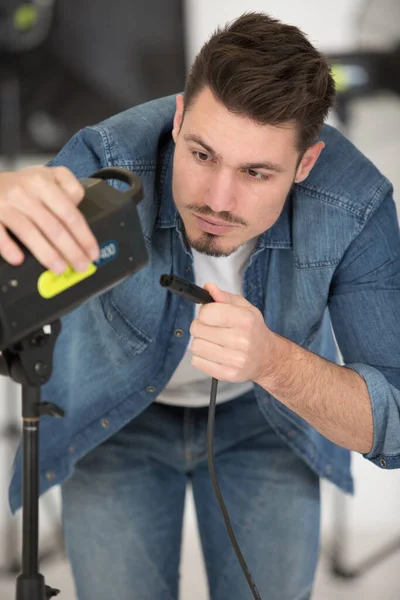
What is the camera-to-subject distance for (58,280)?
96 cm

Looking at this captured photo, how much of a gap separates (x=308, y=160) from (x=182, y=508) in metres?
0.66

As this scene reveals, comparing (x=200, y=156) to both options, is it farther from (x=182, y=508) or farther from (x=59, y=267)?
(x=182, y=508)

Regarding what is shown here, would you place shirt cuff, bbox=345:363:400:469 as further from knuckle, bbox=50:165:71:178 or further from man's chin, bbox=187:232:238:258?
knuckle, bbox=50:165:71:178

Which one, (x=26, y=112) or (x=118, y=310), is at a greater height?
(x=118, y=310)

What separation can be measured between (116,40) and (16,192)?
2316 millimetres

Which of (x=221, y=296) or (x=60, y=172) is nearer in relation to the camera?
(x=60, y=172)

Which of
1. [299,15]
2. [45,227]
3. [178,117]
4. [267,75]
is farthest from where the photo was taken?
[299,15]

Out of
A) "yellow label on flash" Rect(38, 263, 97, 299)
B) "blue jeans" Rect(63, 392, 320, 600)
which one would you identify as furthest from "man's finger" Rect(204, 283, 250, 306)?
"blue jeans" Rect(63, 392, 320, 600)

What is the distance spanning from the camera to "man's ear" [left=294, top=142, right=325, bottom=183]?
1.40 m

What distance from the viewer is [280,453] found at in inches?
62.9

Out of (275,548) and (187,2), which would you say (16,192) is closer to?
(275,548)

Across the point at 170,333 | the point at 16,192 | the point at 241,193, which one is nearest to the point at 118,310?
the point at 170,333

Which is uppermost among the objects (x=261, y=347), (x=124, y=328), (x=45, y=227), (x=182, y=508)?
(x=45, y=227)

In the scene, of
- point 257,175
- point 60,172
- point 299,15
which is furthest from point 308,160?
point 299,15
